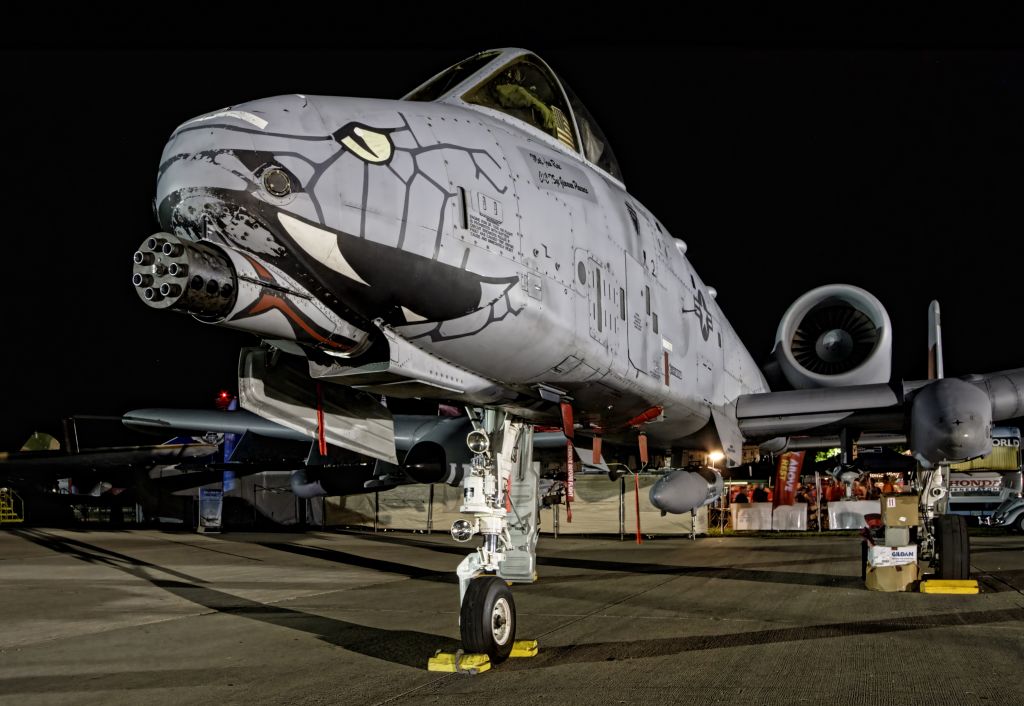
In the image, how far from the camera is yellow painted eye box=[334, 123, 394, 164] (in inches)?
200

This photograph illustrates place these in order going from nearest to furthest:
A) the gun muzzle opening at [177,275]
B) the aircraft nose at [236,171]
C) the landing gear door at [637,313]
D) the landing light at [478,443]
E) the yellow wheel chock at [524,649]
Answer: the gun muzzle opening at [177,275] < the aircraft nose at [236,171] < the yellow wheel chock at [524,649] < the landing light at [478,443] < the landing gear door at [637,313]

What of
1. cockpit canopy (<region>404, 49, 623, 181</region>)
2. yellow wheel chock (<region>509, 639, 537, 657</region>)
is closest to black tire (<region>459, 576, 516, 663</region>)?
yellow wheel chock (<region>509, 639, 537, 657</region>)

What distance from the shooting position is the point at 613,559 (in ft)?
54.4

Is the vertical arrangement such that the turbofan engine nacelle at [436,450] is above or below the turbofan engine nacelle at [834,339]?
below

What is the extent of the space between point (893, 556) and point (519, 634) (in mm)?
5893

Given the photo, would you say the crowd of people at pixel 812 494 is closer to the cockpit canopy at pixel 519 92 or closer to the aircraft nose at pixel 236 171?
the cockpit canopy at pixel 519 92

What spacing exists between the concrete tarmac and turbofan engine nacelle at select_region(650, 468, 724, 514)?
107cm

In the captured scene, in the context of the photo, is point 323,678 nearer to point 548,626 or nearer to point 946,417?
point 548,626

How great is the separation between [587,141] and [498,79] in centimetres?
124

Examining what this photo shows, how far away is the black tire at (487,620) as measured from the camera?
604 centimetres

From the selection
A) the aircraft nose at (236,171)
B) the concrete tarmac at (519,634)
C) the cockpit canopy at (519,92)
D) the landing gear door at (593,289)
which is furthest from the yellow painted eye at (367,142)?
the concrete tarmac at (519,634)

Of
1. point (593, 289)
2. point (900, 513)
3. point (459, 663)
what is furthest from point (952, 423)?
point (459, 663)

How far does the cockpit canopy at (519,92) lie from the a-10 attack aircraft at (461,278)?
2 centimetres

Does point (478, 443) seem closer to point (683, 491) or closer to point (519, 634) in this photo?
point (519, 634)
